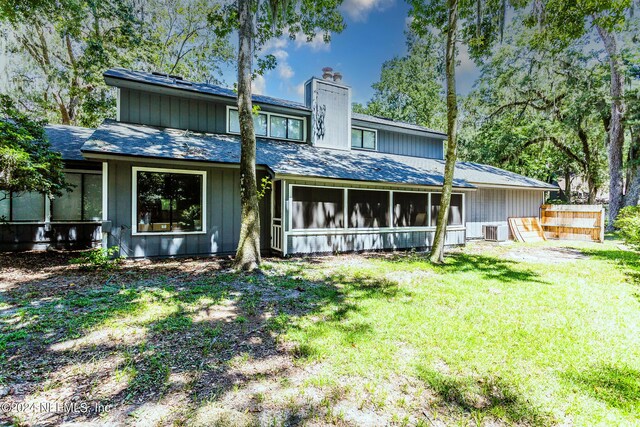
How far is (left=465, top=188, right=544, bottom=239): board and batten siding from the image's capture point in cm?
1410

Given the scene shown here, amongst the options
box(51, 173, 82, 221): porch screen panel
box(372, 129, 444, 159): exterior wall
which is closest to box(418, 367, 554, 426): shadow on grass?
box(51, 173, 82, 221): porch screen panel

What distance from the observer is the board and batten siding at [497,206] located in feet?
46.3

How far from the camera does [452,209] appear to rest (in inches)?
465

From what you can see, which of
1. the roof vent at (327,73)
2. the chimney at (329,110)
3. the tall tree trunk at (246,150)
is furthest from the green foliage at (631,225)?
the roof vent at (327,73)

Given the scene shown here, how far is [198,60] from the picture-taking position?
2045 centimetres

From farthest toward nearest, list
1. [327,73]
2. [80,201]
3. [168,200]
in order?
[327,73] < [80,201] < [168,200]

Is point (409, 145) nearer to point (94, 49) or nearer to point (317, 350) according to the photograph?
point (317, 350)

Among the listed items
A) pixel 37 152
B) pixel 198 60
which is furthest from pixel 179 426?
pixel 198 60

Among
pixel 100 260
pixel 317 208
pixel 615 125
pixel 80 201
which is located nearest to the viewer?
pixel 100 260

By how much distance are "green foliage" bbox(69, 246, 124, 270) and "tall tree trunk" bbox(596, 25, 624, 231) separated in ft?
68.1

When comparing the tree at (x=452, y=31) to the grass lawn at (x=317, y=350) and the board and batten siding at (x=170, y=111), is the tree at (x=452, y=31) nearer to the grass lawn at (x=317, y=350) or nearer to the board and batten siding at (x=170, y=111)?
the grass lawn at (x=317, y=350)

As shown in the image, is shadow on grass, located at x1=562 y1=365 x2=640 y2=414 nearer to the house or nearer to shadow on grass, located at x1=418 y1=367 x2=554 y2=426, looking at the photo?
shadow on grass, located at x1=418 y1=367 x2=554 y2=426

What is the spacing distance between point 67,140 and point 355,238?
10.2 metres

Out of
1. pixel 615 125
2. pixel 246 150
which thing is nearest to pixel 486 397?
pixel 246 150
